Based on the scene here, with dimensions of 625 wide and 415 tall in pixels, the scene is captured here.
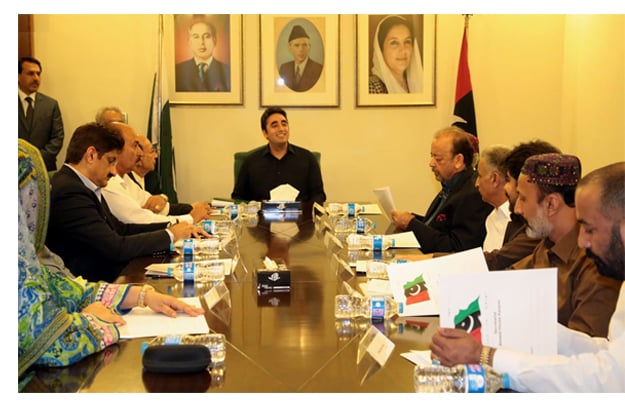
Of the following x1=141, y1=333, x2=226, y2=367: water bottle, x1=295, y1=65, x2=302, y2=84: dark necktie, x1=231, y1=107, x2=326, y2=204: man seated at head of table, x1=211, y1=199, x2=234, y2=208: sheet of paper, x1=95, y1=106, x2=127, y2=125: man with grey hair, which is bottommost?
x1=141, y1=333, x2=226, y2=367: water bottle

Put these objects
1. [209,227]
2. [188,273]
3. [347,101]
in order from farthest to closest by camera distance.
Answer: [347,101] < [209,227] < [188,273]

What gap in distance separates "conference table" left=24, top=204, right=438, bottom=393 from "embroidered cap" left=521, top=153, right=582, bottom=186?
0.74 metres

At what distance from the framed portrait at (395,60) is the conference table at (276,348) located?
423 centimetres

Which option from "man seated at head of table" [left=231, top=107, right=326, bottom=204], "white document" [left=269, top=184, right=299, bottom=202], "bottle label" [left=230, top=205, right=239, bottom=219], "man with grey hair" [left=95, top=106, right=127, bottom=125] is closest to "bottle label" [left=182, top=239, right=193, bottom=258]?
"bottle label" [left=230, top=205, right=239, bottom=219]

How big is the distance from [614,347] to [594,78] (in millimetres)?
5198

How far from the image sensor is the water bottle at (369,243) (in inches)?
139

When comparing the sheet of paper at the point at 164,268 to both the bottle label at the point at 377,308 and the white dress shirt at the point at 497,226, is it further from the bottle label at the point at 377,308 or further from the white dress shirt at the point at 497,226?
the white dress shirt at the point at 497,226

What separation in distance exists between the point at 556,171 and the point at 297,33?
487 cm

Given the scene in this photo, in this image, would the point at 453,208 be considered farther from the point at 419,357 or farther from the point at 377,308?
the point at 419,357

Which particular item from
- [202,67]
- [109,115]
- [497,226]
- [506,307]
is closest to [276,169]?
[202,67]

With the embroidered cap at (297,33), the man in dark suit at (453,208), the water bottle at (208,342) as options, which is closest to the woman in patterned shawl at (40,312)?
the water bottle at (208,342)

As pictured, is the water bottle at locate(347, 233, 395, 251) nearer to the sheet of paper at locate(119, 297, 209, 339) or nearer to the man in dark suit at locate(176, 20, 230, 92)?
the sheet of paper at locate(119, 297, 209, 339)

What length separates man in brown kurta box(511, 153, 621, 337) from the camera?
2.22 metres

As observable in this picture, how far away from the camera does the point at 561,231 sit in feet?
8.48
